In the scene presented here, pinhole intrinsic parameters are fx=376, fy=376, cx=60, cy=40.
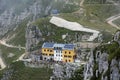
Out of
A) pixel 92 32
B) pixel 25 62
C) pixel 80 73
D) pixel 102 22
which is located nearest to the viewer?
pixel 80 73

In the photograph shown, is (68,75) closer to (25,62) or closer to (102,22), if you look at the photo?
(25,62)

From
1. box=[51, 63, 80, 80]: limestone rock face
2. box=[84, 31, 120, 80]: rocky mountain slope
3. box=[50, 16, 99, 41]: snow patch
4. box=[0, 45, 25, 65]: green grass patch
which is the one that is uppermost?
box=[84, 31, 120, 80]: rocky mountain slope

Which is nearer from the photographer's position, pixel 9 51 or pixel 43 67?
pixel 43 67

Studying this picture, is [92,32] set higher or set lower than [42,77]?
higher

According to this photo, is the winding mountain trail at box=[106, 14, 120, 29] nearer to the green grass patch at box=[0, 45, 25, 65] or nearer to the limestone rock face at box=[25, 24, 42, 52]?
the limestone rock face at box=[25, 24, 42, 52]

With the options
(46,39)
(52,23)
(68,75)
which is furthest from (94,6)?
(68,75)

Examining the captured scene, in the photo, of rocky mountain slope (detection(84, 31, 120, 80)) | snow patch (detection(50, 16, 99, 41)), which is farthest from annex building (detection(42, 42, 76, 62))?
rocky mountain slope (detection(84, 31, 120, 80))

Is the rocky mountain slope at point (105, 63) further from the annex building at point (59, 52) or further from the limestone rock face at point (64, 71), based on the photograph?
the annex building at point (59, 52)

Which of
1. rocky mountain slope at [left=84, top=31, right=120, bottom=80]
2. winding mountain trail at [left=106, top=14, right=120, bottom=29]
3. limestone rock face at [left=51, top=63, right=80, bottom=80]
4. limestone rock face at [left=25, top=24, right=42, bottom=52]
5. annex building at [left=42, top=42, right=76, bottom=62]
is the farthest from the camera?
winding mountain trail at [left=106, top=14, right=120, bottom=29]

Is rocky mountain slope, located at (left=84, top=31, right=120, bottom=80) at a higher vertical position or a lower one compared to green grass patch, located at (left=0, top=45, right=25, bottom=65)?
higher
